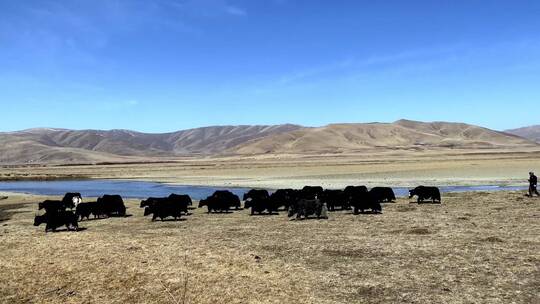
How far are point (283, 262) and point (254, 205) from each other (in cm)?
993

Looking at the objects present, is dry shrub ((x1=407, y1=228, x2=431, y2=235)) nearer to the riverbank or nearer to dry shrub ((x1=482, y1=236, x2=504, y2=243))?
dry shrub ((x1=482, y1=236, x2=504, y2=243))

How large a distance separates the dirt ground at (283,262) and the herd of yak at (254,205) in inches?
41.4

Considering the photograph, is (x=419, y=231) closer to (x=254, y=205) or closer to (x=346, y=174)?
(x=254, y=205)

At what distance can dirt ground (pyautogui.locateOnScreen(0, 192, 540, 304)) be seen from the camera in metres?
9.02

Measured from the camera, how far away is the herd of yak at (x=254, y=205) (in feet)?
59.8

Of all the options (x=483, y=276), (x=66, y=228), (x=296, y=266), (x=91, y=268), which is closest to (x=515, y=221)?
(x=483, y=276)

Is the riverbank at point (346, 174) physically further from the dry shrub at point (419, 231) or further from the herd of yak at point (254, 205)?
the dry shrub at point (419, 231)

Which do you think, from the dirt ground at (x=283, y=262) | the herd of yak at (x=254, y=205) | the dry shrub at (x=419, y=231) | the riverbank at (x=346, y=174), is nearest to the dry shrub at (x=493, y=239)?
the dirt ground at (x=283, y=262)

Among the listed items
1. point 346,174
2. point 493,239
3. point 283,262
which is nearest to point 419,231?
point 493,239

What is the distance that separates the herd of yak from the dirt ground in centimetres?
105

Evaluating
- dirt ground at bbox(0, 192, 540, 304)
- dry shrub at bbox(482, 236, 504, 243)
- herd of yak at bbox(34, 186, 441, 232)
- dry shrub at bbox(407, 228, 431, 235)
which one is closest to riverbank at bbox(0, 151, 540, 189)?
herd of yak at bbox(34, 186, 441, 232)

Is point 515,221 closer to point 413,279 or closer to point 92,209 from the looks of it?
point 413,279

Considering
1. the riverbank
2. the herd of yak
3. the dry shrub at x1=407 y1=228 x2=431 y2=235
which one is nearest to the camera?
the dry shrub at x1=407 y1=228 x2=431 y2=235

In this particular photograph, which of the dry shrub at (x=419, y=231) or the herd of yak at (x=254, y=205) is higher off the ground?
the herd of yak at (x=254, y=205)
